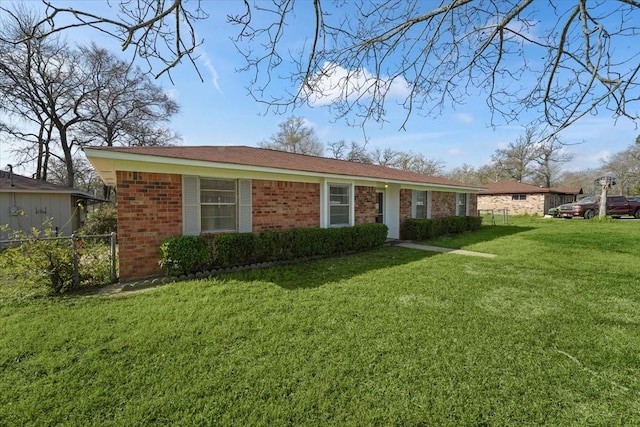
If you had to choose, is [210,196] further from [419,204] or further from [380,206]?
[419,204]

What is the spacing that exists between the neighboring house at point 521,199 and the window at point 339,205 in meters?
20.8

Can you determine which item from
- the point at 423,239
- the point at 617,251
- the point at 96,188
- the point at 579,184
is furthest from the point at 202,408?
the point at 579,184

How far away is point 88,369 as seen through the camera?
2.93 metres

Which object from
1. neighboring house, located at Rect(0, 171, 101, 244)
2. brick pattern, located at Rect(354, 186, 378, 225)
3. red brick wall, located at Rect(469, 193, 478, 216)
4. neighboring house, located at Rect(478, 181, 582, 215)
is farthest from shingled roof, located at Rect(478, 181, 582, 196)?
neighboring house, located at Rect(0, 171, 101, 244)

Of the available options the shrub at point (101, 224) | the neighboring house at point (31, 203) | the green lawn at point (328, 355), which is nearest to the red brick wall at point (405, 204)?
the green lawn at point (328, 355)

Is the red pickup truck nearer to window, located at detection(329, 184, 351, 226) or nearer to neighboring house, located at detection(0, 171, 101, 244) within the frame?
window, located at detection(329, 184, 351, 226)

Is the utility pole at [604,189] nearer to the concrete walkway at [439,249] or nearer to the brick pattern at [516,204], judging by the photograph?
the brick pattern at [516,204]

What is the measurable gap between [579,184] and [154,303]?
7253 cm

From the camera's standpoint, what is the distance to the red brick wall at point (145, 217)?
595 cm

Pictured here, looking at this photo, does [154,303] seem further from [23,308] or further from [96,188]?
[96,188]

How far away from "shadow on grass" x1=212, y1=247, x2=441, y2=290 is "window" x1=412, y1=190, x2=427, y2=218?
173 inches

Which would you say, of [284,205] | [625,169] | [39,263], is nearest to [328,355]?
[39,263]

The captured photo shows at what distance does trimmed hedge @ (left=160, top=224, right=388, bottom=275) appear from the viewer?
6.05 metres

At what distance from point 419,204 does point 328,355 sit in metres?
11.6
